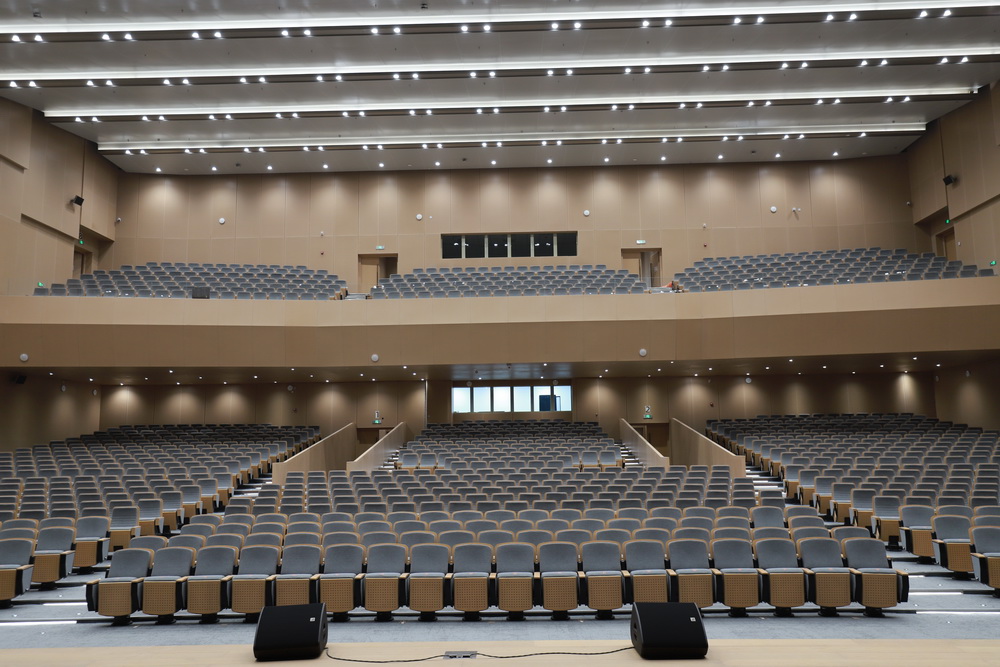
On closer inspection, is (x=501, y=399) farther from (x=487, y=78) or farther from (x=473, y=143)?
(x=487, y=78)

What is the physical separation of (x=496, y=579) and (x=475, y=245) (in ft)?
52.1

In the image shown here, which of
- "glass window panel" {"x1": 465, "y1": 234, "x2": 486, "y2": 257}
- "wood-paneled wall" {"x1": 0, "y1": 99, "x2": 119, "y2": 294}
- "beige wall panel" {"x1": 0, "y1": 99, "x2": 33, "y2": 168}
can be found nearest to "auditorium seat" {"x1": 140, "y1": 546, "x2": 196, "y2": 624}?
"wood-paneled wall" {"x1": 0, "y1": 99, "x2": 119, "y2": 294}

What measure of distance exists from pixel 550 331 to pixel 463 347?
2030 millimetres

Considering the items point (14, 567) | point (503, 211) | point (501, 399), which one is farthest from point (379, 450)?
point (503, 211)

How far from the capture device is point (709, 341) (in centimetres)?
1580

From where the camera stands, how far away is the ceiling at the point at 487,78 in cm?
1348

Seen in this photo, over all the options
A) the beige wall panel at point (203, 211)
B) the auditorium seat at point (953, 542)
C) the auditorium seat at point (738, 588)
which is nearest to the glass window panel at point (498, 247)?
the beige wall panel at point (203, 211)

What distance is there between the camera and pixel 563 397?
1998 centimetres

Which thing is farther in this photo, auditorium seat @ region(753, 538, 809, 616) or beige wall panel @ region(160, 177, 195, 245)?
beige wall panel @ region(160, 177, 195, 245)

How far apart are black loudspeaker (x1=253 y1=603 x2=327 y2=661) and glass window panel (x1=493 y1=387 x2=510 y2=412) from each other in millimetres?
16082

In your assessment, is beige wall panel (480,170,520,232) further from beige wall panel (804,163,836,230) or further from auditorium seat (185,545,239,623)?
auditorium seat (185,545,239,623)

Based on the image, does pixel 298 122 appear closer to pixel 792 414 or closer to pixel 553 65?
pixel 553 65

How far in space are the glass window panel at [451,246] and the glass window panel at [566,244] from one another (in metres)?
3.01

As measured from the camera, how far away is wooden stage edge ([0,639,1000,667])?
11.6 ft
